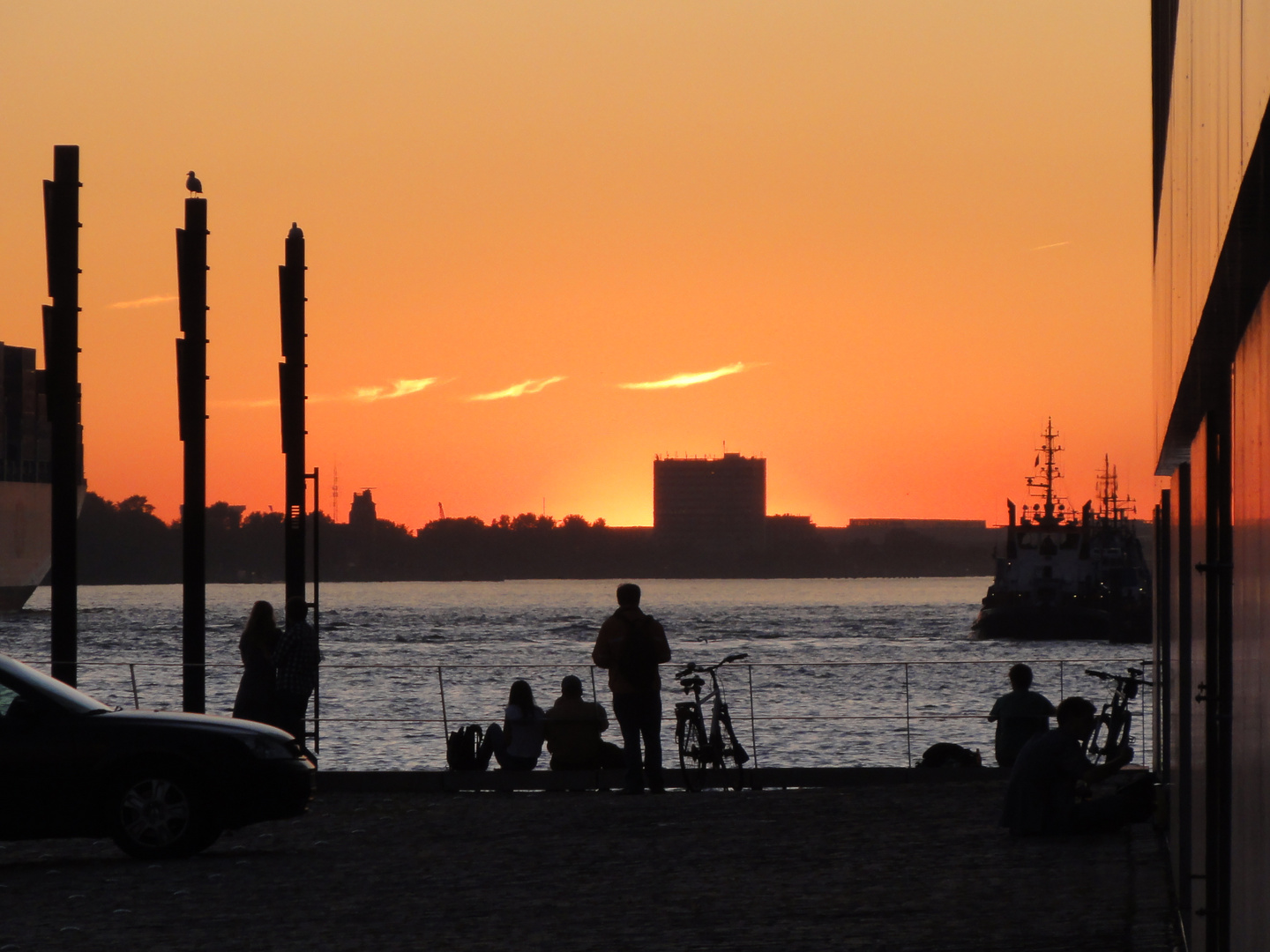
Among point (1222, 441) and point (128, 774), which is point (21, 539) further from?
point (1222, 441)

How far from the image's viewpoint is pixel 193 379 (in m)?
18.2

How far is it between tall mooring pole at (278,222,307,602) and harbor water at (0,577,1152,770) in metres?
1.48

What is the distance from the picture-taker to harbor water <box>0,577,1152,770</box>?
3766cm

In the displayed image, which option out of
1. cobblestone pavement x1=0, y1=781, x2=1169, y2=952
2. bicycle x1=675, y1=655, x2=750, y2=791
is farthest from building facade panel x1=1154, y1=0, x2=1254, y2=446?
bicycle x1=675, y1=655, x2=750, y2=791

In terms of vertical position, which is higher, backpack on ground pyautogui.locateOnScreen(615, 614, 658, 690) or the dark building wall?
the dark building wall

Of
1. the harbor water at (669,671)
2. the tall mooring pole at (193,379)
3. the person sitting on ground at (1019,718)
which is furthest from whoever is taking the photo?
the harbor water at (669,671)

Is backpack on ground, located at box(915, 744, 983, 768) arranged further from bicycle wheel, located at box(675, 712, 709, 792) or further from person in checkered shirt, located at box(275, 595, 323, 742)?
person in checkered shirt, located at box(275, 595, 323, 742)

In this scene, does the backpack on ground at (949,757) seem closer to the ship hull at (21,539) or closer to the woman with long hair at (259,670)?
the woman with long hair at (259,670)

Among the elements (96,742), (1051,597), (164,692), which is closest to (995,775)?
(96,742)

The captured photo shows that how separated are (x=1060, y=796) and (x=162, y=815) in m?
5.50

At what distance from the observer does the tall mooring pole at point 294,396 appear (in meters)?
18.6

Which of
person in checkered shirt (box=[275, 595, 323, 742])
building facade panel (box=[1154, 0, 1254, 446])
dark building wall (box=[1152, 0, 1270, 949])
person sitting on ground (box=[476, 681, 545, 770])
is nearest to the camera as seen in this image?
building facade panel (box=[1154, 0, 1254, 446])

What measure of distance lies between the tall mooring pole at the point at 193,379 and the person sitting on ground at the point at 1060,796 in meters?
9.36

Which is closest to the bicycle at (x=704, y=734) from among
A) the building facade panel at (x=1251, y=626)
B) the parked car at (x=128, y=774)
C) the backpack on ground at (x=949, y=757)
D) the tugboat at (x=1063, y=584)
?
the backpack on ground at (x=949, y=757)
